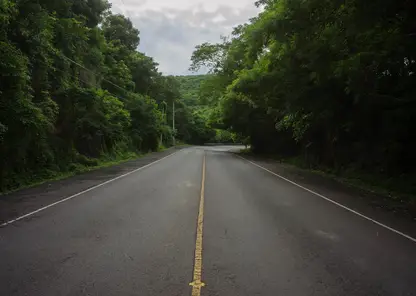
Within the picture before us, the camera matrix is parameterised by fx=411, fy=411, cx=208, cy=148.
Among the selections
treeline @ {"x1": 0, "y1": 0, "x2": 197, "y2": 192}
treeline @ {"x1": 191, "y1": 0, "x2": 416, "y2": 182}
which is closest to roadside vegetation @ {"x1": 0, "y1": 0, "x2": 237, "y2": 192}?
treeline @ {"x1": 0, "y1": 0, "x2": 197, "y2": 192}

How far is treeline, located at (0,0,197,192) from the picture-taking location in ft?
49.5

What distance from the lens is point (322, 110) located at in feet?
69.1

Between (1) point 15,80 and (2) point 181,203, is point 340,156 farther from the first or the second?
(1) point 15,80

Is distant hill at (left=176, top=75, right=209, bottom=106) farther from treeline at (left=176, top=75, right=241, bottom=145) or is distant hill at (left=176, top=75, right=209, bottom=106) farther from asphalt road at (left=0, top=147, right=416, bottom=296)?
asphalt road at (left=0, top=147, right=416, bottom=296)

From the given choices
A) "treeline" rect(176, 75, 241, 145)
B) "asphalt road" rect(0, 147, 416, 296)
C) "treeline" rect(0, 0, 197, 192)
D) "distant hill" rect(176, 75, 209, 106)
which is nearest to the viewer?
"asphalt road" rect(0, 147, 416, 296)

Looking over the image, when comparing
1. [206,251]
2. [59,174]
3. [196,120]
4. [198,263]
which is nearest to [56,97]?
[59,174]

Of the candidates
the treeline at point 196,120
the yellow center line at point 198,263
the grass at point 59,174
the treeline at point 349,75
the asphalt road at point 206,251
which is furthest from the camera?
the treeline at point 196,120

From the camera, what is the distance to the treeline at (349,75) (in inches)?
504

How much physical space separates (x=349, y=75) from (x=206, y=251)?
1047cm

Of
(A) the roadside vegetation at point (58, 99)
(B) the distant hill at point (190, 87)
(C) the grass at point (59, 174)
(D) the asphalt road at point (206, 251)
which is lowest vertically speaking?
(C) the grass at point (59, 174)

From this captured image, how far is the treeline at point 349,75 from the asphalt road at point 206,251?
5.84 meters

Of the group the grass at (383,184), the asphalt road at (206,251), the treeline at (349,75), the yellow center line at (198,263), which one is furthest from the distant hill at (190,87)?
the yellow center line at (198,263)

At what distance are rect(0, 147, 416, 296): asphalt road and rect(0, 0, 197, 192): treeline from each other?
6055 mm

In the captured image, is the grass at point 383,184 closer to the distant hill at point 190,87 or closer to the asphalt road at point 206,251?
the asphalt road at point 206,251
